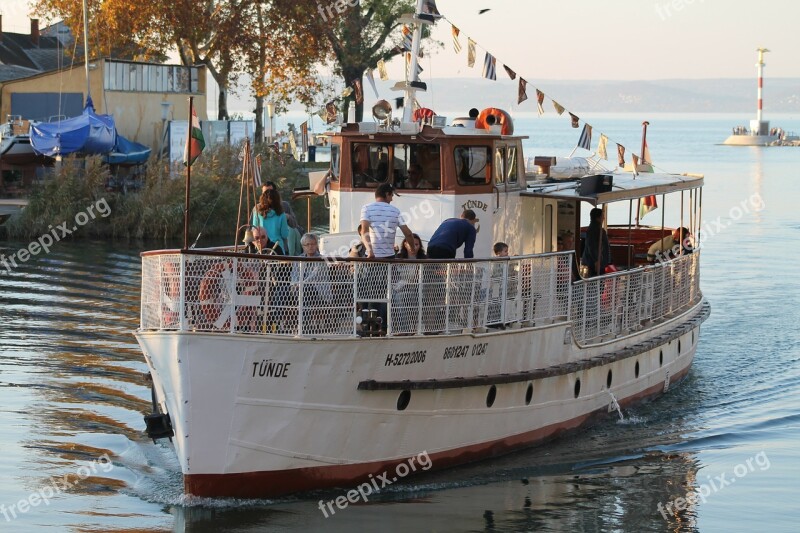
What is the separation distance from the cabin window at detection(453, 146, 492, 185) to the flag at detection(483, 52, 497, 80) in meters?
3.28

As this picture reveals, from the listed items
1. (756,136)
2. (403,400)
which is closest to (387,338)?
(403,400)

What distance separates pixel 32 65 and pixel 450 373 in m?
58.3

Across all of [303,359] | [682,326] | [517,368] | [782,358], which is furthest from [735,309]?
[303,359]

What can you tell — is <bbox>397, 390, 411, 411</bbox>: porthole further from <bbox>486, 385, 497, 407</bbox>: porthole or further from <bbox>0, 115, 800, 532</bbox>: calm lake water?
<bbox>486, 385, 497, 407</bbox>: porthole

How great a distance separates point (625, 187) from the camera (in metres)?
19.2

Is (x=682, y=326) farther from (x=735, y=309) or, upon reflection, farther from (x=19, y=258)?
(x=19, y=258)

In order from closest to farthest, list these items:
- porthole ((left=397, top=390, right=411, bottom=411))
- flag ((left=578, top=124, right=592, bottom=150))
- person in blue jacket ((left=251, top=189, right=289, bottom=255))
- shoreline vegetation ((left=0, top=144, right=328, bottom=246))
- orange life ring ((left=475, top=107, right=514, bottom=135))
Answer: porthole ((left=397, top=390, right=411, bottom=411))
person in blue jacket ((left=251, top=189, right=289, bottom=255))
orange life ring ((left=475, top=107, right=514, bottom=135))
flag ((left=578, top=124, right=592, bottom=150))
shoreline vegetation ((left=0, top=144, right=328, bottom=246))

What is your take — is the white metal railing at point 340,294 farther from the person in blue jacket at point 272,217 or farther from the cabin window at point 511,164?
the person in blue jacket at point 272,217

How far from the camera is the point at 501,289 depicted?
1550cm

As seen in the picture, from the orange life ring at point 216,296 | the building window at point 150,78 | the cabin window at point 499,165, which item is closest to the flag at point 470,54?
the cabin window at point 499,165

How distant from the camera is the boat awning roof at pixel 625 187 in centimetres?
1780

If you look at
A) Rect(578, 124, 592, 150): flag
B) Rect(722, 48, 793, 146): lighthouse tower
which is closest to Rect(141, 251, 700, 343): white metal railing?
Rect(578, 124, 592, 150): flag

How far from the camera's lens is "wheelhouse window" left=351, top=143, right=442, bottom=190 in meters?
17.2

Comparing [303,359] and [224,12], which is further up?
[224,12]
